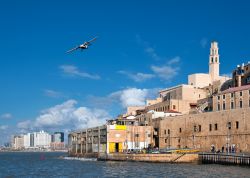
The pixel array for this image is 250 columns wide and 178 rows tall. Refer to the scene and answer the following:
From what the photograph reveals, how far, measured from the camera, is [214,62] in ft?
439

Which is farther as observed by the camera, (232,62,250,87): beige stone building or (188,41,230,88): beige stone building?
(188,41,230,88): beige stone building

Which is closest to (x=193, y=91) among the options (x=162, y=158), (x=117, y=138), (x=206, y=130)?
(x=117, y=138)

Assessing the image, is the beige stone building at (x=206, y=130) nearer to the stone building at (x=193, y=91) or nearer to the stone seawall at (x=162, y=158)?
the stone seawall at (x=162, y=158)

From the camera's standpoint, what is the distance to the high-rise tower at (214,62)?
133125mm

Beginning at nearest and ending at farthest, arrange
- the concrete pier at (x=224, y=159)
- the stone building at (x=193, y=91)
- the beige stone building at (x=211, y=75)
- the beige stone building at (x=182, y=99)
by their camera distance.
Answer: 1. the concrete pier at (x=224, y=159)
2. the beige stone building at (x=182, y=99)
3. the stone building at (x=193, y=91)
4. the beige stone building at (x=211, y=75)

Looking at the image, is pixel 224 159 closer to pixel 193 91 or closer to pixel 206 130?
pixel 206 130

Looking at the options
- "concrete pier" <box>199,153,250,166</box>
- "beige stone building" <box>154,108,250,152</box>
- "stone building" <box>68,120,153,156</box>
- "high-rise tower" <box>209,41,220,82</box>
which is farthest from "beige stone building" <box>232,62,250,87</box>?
"concrete pier" <box>199,153,250,166</box>

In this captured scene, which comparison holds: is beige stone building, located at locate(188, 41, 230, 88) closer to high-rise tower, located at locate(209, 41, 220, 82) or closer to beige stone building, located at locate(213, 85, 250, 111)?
high-rise tower, located at locate(209, 41, 220, 82)

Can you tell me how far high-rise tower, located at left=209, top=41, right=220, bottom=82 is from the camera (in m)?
133

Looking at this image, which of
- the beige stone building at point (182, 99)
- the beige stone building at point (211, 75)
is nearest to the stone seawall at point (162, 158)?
the beige stone building at point (182, 99)

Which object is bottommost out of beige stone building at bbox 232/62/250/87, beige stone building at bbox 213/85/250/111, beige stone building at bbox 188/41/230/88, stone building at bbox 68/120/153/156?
stone building at bbox 68/120/153/156

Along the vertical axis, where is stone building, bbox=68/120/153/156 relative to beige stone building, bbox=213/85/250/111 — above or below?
below

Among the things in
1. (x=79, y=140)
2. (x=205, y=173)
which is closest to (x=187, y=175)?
(x=205, y=173)

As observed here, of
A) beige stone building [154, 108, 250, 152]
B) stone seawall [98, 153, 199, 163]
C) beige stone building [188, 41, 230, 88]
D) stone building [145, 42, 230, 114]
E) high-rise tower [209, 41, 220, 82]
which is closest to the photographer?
stone seawall [98, 153, 199, 163]
